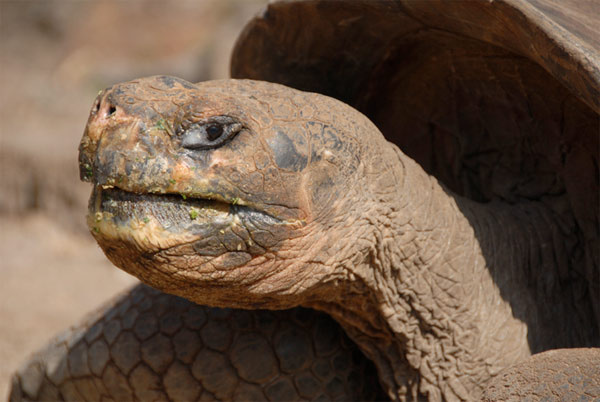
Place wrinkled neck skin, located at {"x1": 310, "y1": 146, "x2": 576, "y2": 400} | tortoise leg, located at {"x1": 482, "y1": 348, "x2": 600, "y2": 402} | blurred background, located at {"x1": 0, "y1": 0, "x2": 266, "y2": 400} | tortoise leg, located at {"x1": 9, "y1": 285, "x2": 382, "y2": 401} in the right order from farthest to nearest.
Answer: blurred background, located at {"x1": 0, "y1": 0, "x2": 266, "y2": 400}
tortoise leg, located at {"x1": 9, "y1": 285, "x2": 382, "y2": 401}
wrinkled neck skin, located at {"x1": 310, "y1": 146, "x2": 576, "y2": 400}
tortoise leg, located at {"x1": 482, "y1": 348, "x2": 600, "y2": 402}

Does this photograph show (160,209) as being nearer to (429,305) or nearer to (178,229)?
(178,229)

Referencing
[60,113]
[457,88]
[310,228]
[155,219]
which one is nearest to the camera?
[155,219]

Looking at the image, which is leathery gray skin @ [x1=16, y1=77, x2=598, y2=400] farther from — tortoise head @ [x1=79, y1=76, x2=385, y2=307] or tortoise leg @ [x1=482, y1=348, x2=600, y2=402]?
tortoise leg @ [x1=482, y1=348, x2=600, y2=402]

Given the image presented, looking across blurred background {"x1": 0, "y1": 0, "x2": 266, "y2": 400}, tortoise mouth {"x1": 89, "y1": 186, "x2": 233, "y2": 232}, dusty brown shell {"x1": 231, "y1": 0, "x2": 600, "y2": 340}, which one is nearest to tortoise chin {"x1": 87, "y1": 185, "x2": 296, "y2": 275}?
tortoise mouth {"x1": 89, "y1": 186, "x2": 233, "y2": 232}

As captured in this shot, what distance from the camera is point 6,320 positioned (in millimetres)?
3359

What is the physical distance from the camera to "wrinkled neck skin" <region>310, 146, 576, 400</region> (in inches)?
62.9

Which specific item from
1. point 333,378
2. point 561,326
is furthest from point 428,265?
point 561,326

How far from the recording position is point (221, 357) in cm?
184

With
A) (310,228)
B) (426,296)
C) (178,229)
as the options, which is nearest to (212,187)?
(178,229)

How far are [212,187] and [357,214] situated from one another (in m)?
0.36

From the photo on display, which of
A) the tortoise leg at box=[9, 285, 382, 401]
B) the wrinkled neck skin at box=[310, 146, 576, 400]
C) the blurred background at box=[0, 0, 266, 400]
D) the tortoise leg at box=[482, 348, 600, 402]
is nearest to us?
the tortoise leg at box=[482, 348, 600, 402]

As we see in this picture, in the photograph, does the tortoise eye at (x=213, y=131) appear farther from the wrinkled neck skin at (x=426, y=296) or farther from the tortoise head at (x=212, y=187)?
the wrinkled neck skin at (x=426, y=296)

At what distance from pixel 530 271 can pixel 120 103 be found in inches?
48.9

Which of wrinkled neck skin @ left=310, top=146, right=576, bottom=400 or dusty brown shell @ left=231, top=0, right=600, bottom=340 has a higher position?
dusty brown shell @ left=231, top=0, right=600, bottom=340
